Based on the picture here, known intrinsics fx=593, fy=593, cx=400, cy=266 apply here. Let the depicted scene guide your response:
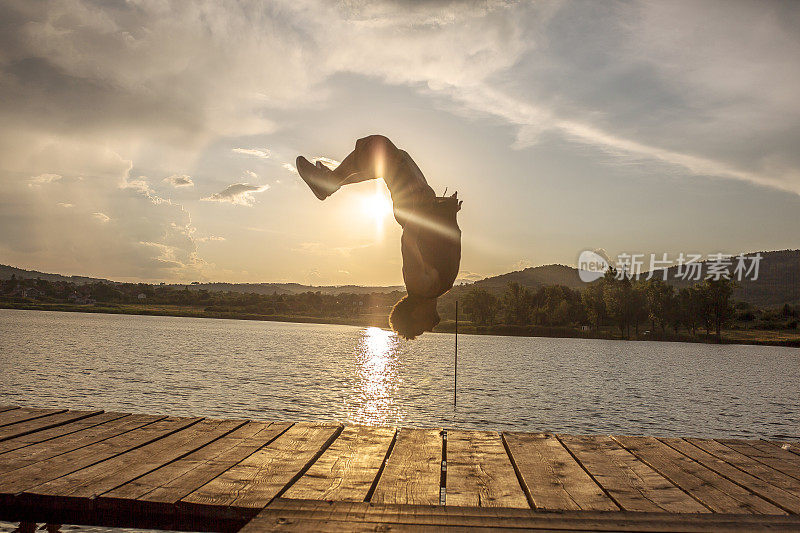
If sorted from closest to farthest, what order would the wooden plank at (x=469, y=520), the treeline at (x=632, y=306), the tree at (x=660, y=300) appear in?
the wooden plank at (x=469, y=520), the treeline at (x=632, y=306), the tree at (x=660, y=300)

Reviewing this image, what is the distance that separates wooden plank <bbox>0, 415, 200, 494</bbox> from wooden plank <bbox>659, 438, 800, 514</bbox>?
253 inches

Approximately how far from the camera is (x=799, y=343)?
6575 inches

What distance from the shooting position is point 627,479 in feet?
19.4

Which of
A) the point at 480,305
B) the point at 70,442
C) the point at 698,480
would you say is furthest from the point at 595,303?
the point at 70,442

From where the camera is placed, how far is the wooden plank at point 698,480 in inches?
202

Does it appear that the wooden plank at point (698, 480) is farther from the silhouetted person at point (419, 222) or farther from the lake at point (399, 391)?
the lake at point (399, 391)

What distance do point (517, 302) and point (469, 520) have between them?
629ft

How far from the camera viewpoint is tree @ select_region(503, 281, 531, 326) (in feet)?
625

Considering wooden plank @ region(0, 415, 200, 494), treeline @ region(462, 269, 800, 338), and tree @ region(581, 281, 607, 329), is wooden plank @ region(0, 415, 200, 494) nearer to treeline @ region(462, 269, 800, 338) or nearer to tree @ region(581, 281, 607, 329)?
treeline @ region(462, 269, 800, 338)

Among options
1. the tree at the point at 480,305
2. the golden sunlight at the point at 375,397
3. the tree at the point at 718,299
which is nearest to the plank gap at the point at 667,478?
the golden sunlight at the point at 375,397

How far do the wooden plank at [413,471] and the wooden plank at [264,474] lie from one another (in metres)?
0.83

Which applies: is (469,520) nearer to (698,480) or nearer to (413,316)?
(413,316)

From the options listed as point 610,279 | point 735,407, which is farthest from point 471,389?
point 610,279

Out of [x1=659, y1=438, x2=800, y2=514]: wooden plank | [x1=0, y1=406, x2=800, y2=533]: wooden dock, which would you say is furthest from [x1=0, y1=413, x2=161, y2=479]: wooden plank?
[x1=659, y1=438, x2=800, y2=514]: wooden plank
